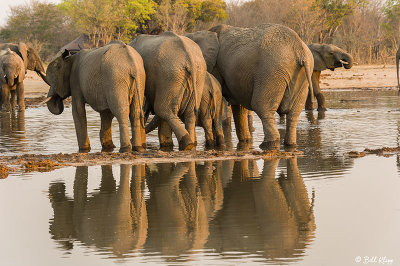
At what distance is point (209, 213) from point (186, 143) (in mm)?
4207

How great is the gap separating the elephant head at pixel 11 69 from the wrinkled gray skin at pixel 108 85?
9.11 metres

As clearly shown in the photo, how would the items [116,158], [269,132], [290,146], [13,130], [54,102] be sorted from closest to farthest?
[116,158], [269,132], [290,146], [54,102], [13,130]

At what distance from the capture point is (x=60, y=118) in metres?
17.9

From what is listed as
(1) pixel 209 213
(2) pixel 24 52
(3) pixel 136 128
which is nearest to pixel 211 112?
(3) pixel 136 128

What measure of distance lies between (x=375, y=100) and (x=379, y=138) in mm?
10094

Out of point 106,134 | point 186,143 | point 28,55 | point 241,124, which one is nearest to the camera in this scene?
point 186,143

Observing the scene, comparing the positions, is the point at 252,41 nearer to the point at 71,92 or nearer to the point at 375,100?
the point at 71,92

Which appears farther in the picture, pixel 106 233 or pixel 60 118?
pixel 60 118

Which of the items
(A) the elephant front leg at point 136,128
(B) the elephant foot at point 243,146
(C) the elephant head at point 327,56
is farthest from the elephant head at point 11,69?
(A) the elephant front leg at point 136,128

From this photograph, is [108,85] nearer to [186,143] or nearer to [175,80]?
[175,80]

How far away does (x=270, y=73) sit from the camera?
35.5ft

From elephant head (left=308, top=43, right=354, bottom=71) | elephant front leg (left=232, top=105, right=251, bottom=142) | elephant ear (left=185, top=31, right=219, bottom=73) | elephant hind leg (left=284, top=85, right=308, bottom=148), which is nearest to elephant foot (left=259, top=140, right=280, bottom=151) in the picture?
elephant hind leg (left=284, top=85, right=308, bottom=148)

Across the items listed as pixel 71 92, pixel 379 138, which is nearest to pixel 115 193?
pixel 71 92

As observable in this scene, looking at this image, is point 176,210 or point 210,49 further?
point 210,49
